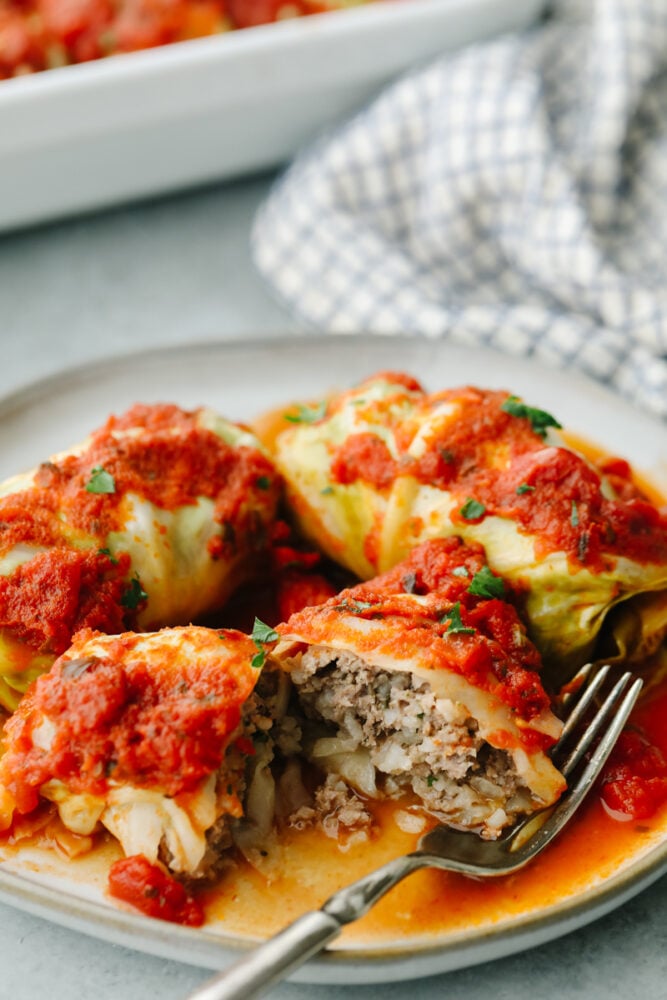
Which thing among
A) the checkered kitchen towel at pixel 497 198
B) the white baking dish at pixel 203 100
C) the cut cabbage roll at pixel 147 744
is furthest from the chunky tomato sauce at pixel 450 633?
the white baking dish at pixel 203 100

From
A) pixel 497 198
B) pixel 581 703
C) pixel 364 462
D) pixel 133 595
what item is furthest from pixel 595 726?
pixel 497 198

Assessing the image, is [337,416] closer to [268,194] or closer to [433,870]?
[433,870]

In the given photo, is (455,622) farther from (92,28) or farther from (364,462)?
(92,28)

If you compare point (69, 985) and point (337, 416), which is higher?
point (337, 416)

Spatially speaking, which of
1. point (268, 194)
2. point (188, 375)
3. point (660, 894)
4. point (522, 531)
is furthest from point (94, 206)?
point (660, 894)

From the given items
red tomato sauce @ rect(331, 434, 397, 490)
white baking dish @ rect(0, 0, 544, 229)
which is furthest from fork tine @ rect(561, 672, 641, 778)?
white baking dish @ rect(0, 0, 544, 229)

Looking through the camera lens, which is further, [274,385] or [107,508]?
[274,385]

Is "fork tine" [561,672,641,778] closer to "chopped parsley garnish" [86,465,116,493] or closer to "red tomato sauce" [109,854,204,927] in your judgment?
"red tomato sauce" [109,854,204,927]
